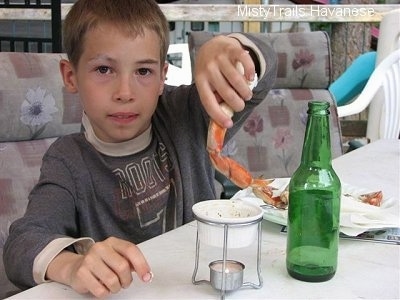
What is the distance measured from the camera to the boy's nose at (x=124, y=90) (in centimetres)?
108

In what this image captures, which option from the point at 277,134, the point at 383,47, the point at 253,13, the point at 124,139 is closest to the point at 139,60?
the point at 124,139

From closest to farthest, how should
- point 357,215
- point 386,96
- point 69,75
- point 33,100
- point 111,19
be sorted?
point 357,215
point 111,19
point 69,75
point 33,100
point 386,96

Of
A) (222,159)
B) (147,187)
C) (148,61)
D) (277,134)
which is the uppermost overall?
(148,61)

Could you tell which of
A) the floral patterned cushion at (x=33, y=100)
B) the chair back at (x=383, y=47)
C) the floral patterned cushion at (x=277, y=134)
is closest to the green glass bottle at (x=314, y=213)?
the floral patterned cushion at (x=33, y=100)

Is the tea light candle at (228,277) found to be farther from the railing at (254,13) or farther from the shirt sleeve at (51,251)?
the railing at (254,13)

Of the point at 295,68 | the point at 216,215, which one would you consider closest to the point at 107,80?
the point at 216,215

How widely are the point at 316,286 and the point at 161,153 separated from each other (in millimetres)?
547

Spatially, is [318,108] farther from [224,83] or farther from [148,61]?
[148,61]

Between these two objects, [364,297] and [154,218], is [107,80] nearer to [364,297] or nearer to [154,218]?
[154,218]

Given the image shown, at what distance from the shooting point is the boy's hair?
1130 mm

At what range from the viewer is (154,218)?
48.6 inches

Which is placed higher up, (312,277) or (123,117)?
(123,117)

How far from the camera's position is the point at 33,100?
66.3 inches

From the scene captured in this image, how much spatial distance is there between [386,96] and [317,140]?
2.35m
